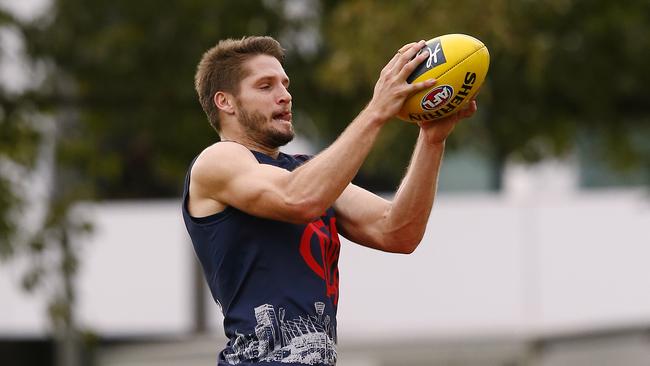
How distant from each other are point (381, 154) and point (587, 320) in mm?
6244

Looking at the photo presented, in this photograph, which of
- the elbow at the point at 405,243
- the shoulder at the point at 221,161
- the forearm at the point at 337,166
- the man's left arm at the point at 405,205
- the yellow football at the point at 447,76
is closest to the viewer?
the forearm at the point at 337,166

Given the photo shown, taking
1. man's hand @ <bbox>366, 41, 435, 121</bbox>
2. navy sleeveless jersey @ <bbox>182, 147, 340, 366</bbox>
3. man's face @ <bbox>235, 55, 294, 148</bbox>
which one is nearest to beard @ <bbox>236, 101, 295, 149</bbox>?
man's face @ <bbox>235, 55, 294, 148</bbox>

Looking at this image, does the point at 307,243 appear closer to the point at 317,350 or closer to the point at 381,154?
the point at 317,350

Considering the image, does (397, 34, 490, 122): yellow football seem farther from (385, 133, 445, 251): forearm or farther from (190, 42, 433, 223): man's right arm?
(385, 133, 445, 251): forearm

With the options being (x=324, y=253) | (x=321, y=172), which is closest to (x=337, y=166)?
(x=321, y=172)

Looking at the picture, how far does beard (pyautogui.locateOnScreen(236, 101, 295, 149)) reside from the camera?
5.09m

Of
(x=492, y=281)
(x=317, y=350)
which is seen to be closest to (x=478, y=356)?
(x=492, y=281)

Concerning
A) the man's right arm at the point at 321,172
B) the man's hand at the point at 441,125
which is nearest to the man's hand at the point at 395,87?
the man's right arm at the point at 321,172

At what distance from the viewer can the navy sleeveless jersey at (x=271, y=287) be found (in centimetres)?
495

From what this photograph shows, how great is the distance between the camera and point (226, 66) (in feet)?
17.1

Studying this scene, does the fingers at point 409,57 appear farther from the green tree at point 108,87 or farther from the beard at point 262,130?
the green tree at point 108,87

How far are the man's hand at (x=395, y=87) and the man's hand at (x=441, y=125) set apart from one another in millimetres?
310

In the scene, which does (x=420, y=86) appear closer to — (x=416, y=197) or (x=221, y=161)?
(x=416, y=197)

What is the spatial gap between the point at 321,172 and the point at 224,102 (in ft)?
2.07
